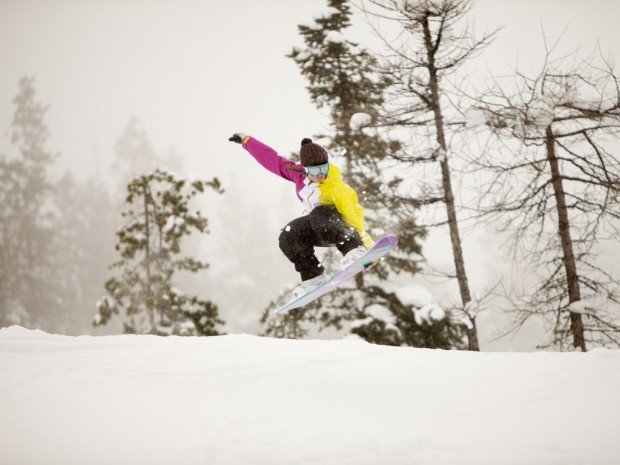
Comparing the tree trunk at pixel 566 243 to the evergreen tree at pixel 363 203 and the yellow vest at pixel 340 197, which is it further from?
the yellow vest at pixel 340 197

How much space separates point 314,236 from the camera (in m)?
5.88

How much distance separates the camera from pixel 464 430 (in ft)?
10.5

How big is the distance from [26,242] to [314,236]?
2841cm

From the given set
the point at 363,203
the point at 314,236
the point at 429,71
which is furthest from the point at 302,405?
the point at 429,71

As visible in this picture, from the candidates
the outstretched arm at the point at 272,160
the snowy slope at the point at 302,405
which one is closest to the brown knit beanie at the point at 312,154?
the outstretched arm at the point at 272,160

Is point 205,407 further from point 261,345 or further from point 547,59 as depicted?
point 547,59

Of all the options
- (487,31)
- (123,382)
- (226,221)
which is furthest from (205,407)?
(226,221)

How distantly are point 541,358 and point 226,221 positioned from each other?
4404 cm

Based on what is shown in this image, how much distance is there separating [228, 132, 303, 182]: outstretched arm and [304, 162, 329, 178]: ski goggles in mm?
351

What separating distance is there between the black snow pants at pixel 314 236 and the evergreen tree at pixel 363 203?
136 inches

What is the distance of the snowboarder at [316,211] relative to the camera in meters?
5.29

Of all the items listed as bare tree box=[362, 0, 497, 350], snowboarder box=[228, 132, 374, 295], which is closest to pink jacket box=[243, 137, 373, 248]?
snowboarder box=[228, 132, 374, 295]

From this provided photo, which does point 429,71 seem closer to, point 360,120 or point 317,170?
point 360,120

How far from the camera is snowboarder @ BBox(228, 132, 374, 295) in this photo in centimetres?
529
